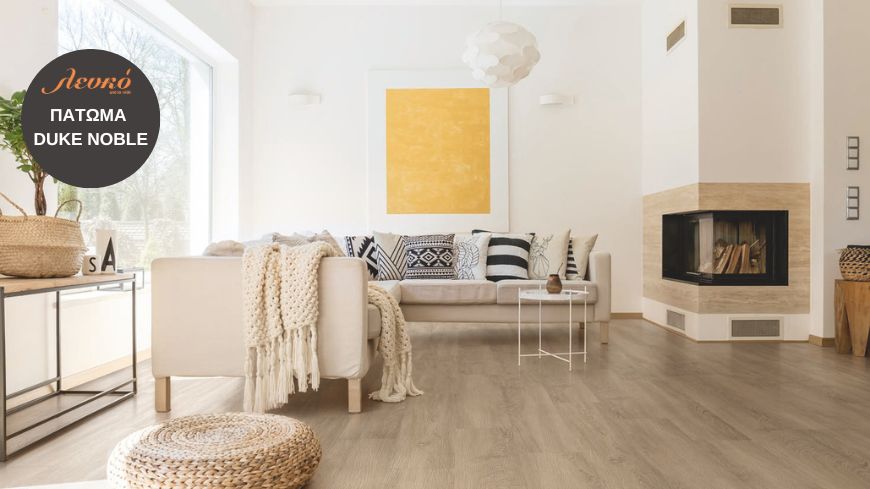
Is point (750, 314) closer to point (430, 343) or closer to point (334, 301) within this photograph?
point (430, 343)

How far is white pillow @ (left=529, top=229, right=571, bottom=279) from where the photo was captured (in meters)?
4.85

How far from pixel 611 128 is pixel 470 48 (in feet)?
8.45

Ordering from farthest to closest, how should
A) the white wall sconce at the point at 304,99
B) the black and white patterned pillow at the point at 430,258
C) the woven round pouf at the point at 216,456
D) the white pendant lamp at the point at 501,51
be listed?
the white wall sconce at the point at 304,99 < the black and white patterned pillow at the point at 430,258 < the white pendant lamp at the point at 501,51 < the woven round pouf at the point at 216,456

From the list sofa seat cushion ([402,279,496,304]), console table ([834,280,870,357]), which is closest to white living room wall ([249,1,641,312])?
sofa seat cushion ([402,279,496,304])

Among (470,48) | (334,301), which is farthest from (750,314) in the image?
(334,301)

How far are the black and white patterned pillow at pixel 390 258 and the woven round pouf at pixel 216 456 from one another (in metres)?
3.04

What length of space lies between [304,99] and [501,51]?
2764mm

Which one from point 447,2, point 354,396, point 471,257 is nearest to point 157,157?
point 471,257

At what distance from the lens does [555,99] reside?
5.73 m

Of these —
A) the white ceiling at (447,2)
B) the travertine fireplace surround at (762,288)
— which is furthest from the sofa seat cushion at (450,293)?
the white ceiling at (447,2)

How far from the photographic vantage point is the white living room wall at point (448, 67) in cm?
586

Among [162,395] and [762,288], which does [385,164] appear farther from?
[162,395]

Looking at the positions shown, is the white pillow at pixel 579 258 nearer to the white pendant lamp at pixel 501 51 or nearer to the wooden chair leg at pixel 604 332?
the wooden chair leg at pixel 604 332

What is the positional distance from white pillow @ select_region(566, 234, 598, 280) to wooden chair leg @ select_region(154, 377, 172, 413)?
3136mm
